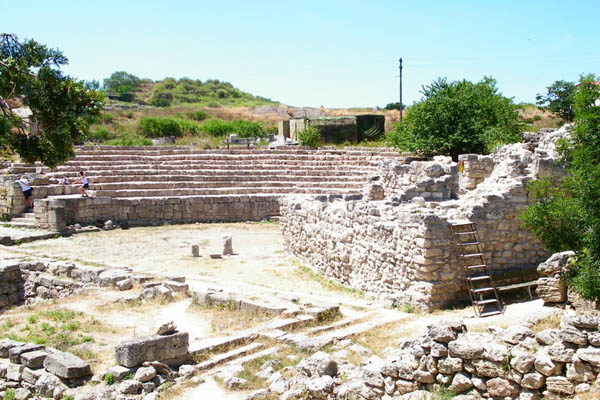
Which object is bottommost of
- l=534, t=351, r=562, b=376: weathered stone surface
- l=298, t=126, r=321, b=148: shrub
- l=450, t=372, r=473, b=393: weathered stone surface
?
l=450, t=372, r=473, b=393: weathered stone surface

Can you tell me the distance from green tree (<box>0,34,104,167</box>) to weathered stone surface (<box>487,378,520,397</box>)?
829 cm

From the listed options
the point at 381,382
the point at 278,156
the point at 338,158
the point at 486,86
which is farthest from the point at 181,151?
the point at 381,382

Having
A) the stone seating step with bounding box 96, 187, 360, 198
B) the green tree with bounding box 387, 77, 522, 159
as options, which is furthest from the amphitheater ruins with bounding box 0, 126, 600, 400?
the green tree with bounding box 387, 77, 522, 159

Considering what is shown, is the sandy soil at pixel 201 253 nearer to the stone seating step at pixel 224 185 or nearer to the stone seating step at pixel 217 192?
the stone seating step at pixel 217 192

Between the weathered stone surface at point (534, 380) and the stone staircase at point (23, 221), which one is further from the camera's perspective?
the stone staircase at point (23, 221)

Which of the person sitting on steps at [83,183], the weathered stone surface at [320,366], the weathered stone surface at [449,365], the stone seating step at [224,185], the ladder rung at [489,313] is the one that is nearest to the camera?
the weathered stone surface at [449,365]

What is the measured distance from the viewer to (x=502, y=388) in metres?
5.86

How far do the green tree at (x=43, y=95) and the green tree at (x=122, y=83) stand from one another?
6192 cm

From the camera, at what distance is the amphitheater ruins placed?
20.4ft

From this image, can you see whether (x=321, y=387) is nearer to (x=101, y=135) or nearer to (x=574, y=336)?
(x=574, y=336)

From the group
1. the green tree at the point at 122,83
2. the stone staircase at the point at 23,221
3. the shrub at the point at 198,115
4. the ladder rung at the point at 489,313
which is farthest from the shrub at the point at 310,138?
the green tree at the point at 122,83

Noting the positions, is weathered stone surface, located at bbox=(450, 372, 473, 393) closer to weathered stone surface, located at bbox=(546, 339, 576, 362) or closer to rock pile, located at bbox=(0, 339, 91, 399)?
weathered stone surface, located at bbox=(546, 339, 576, 362)

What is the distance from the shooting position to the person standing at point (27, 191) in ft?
72.3

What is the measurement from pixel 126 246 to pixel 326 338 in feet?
38.2
